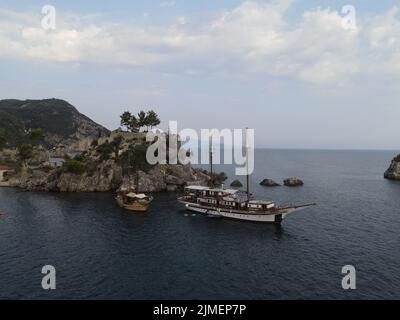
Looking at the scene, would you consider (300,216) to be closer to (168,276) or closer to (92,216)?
(168,276)

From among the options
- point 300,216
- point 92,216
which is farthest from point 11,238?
point 300,216

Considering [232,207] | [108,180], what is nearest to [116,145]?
[108,180]

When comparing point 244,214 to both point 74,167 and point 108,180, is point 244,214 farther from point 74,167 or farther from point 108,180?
point 74,167

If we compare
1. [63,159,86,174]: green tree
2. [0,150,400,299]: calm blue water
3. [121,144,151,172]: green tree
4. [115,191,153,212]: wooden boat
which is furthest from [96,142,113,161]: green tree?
[115,191,153,212]: wooden boat

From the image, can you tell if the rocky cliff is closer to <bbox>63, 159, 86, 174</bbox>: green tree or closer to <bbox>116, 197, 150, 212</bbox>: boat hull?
<bbox>63, 159, 86, 174</bbox>: green tree

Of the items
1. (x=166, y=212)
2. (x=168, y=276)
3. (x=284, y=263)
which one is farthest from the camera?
(x=166, y=212)

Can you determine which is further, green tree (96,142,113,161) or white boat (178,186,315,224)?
green tree (96,142,113,161)
